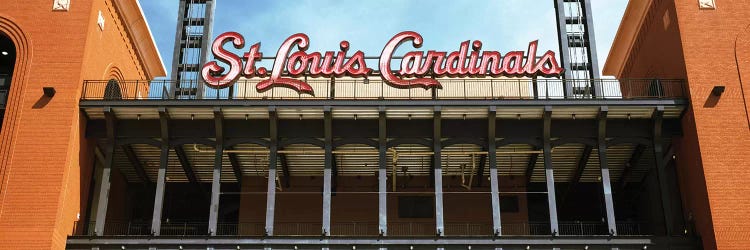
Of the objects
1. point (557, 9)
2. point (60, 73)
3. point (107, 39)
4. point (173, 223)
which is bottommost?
point (173, 223)

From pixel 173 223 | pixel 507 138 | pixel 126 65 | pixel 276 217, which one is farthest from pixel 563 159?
pixel 126 65

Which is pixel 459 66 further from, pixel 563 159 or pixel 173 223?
pixel 173 223

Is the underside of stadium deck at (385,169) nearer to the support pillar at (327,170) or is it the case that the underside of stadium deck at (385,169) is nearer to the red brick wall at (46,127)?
the support pillar at (327,170)

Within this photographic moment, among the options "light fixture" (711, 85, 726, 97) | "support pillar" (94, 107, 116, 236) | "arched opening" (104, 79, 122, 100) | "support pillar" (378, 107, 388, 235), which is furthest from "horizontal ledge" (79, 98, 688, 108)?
"arched opening" (104, 79, 122, 100)

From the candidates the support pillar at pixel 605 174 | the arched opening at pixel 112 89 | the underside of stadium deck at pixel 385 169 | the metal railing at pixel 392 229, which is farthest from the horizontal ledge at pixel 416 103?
the metal railing at pixel 392 229

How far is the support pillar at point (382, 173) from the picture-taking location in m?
36.1

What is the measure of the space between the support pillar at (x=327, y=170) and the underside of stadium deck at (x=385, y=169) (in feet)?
0.17

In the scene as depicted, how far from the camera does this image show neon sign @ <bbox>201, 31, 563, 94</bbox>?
3941cm

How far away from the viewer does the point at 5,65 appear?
42.2 meters

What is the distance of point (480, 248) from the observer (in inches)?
1387

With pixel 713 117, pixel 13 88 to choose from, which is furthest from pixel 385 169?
pixel 13 88

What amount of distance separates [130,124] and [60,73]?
3.64m

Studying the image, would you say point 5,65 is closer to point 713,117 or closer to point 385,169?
point 385,169

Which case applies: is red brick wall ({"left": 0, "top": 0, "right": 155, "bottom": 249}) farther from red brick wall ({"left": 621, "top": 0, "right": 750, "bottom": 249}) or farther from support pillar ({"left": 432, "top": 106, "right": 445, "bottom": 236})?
red brick wall ({"left": 621, "top": 0, "right": 750, "bottom": 249})
